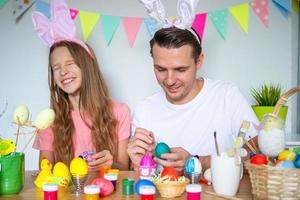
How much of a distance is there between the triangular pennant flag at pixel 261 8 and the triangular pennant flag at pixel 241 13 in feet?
0.18

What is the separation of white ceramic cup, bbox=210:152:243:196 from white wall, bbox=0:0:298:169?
1485mm

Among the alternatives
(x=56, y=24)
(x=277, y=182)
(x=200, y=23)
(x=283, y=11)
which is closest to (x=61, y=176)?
(x=277, y=182)

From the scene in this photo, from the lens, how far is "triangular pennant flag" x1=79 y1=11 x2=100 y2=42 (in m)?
2.41

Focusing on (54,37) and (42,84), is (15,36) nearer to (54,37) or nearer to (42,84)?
(42,84)

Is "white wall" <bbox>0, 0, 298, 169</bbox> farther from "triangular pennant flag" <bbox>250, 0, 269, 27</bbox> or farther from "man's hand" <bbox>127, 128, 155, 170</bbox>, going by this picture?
"man's hand" <bbox>127, 128, 155, 170</bbox>

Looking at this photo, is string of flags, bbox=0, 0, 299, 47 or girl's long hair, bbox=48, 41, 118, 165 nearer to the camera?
girl's long hair, bbox=48, 41, 118, 165

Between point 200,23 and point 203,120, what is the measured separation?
2.89ft

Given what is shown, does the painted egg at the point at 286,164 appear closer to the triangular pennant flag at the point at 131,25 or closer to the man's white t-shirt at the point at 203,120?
the man's white t-shirt at the point at 203,120

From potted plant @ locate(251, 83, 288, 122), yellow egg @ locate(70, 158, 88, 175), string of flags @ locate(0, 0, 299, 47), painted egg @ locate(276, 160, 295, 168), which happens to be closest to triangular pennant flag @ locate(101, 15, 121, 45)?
string of flags @ locate(0, 0, 299, 47)

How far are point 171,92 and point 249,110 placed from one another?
1.09ft

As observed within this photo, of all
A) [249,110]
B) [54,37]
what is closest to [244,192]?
[249,110]

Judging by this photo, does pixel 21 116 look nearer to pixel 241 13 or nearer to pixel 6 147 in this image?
pixel 6 147

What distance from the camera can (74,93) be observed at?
1908 mm

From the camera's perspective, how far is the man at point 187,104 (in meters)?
1.65
